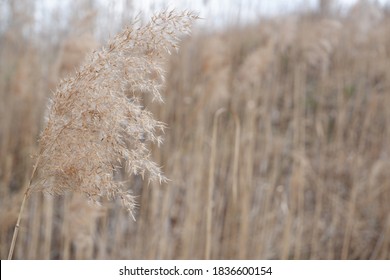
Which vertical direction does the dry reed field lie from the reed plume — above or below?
above

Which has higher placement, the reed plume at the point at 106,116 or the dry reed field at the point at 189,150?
the dry reed field at the point at 189,150

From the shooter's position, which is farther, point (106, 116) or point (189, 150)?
point (189, 150)

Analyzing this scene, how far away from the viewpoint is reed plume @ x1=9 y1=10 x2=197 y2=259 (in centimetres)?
91

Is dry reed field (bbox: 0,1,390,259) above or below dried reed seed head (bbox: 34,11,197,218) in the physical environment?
Answer: above

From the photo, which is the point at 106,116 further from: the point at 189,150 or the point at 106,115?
the point at 189,150

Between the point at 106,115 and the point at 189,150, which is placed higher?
the point at 189,150

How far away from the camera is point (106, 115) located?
906mm

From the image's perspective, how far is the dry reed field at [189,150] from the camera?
921 millimetres

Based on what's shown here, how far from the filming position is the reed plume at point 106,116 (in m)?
0.91

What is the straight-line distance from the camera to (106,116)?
91 cm

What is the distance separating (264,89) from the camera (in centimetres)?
409

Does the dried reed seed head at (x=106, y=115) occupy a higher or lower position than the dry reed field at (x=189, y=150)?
lower

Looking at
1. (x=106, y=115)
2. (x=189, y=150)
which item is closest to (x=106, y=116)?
(x=106, y=115)

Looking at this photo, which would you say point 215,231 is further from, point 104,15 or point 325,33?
point 325,33
